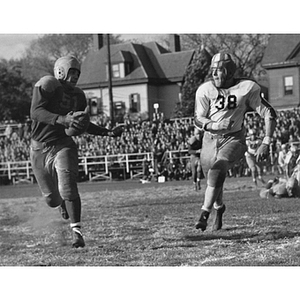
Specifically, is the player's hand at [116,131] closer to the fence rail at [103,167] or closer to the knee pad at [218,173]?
the fence rail at [103,167]

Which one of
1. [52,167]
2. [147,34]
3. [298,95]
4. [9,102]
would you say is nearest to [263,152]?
[298,95]

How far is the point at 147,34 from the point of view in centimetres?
695

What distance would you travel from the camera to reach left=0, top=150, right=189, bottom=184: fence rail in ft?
23.3

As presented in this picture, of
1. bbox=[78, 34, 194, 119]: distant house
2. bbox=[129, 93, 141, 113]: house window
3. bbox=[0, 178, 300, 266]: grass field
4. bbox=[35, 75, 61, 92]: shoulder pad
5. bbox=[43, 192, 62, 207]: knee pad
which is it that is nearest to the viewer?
bbox=[0, 178, 300, 266]: grass field

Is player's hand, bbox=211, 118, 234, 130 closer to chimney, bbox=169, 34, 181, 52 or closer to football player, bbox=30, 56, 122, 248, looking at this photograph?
chimney, bbox=169, 34, 181, 52

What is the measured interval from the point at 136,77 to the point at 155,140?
711 mm

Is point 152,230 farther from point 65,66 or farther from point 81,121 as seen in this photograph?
point 65,66

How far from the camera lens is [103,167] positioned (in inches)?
286

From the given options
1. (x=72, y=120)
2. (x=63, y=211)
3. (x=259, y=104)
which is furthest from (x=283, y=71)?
(x=63, y=211)

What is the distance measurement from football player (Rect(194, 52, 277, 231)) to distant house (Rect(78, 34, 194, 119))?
41cm

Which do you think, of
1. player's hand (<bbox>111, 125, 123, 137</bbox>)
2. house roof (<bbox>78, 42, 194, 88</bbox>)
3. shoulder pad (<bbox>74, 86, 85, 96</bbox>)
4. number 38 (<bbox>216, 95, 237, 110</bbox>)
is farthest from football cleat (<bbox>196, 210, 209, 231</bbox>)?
shoulder pad (<bbox>74, 86, 85, 96</bbox>)

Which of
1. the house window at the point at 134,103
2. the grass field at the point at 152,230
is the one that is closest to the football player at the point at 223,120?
the grass field at the point at 152,230
